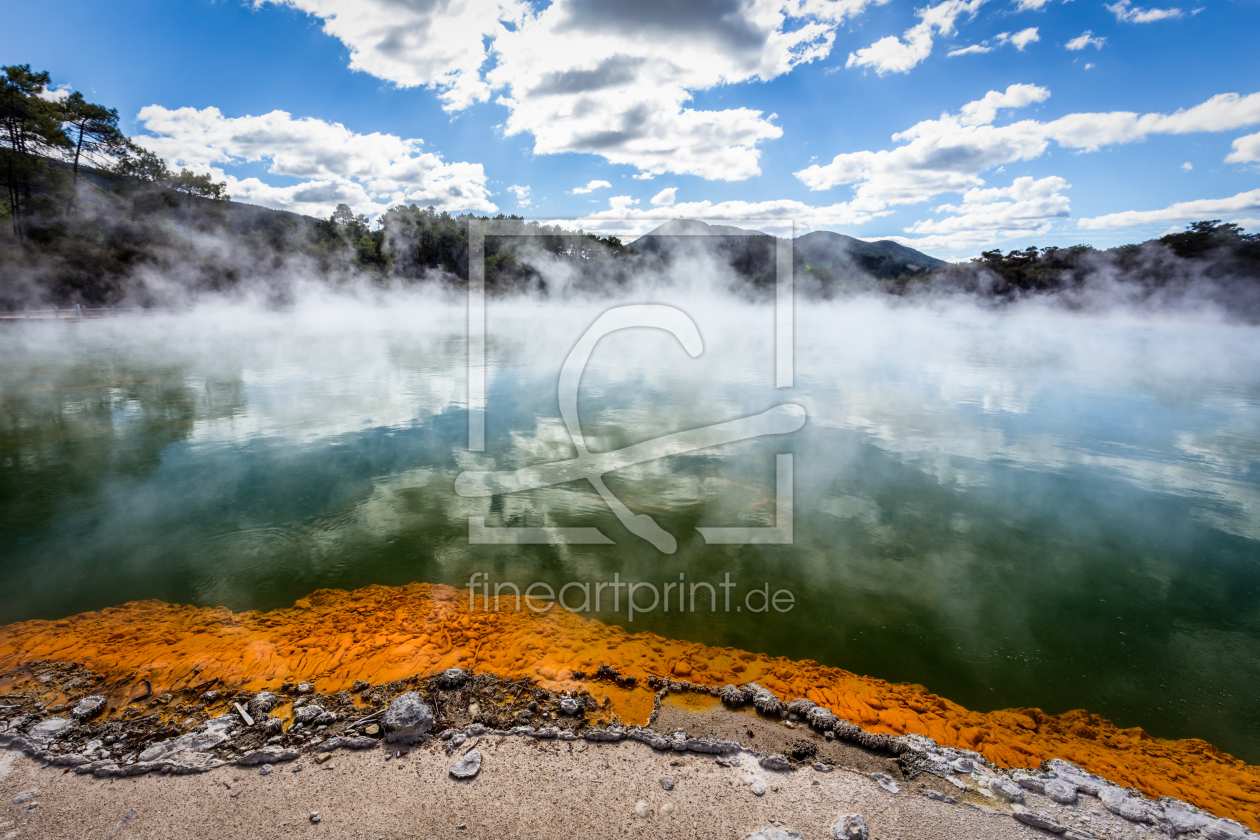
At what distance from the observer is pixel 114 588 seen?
5.60 metres

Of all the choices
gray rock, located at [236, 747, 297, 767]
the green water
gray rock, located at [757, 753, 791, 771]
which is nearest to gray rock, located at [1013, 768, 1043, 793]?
the green water

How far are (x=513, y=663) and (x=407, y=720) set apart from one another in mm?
1113

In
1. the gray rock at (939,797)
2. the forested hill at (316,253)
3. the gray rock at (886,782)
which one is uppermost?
the forested hill at (316,253)

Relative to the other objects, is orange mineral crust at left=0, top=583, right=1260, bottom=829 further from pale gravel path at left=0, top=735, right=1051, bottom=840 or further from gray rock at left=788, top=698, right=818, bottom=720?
pale gravel path at left=0, top=735, right=1051, bottom=840

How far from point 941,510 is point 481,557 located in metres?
6.54

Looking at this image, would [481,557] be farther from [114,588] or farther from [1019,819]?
[1019,819]

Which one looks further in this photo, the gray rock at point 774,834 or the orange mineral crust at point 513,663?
the orange mineral crust at point 513,663

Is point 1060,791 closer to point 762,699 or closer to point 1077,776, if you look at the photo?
point 1077,776

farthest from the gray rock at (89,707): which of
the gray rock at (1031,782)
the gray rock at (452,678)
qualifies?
the gray rock at (1031,782)

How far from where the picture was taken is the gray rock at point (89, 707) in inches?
146

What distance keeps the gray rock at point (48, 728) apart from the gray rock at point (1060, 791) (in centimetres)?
640

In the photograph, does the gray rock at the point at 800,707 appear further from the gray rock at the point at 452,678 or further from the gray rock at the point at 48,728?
the gray rock at the point at 48,728

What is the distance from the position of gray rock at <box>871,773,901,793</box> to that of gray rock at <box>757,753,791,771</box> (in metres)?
0.53

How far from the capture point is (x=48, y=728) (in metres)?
3.54
